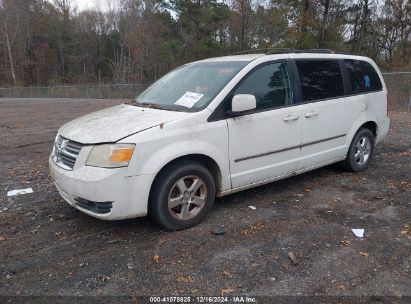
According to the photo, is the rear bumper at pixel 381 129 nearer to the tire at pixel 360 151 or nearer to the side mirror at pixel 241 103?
the tire at pixel 360 151

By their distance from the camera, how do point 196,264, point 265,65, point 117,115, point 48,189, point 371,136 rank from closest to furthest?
point 196,264, point 117,115, point 265,65, point 48,189, point 371,136

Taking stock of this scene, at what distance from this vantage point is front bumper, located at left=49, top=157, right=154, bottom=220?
377 centimetres

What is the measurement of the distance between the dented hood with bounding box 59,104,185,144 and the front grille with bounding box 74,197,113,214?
0.59m

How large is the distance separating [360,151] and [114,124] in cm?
407

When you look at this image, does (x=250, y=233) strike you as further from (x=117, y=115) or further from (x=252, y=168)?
(x=117, y=115)

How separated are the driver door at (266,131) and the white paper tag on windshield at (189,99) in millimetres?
428

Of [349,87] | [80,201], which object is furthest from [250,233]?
[349,87]

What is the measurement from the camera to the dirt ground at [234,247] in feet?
10.7

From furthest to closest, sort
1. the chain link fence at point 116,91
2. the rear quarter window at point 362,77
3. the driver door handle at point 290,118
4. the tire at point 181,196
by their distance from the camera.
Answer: the chain link fence at point 116,91 → the rear quarter window at point 362,77 → the driver door handle at point 290,118 → the tire at point 181,196

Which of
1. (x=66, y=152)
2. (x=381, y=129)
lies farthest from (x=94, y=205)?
(x=381, y=129)

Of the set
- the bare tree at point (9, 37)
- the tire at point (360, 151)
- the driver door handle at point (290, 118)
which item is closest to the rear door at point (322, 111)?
the driver door handle at point (290, 118)

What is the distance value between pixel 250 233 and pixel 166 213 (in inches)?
35.8

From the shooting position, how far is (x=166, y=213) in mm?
4109

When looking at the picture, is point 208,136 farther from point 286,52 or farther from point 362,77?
point 362,77
